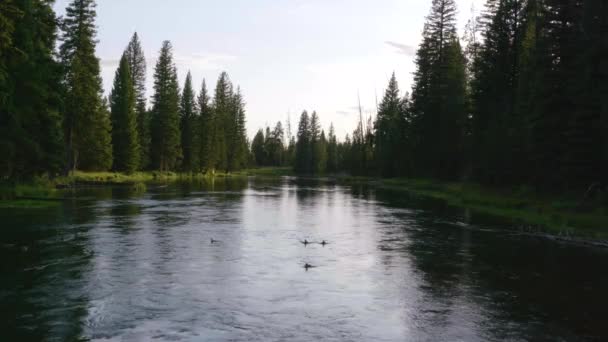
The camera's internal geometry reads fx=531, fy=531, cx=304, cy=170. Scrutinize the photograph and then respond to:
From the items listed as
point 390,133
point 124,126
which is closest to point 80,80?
point 124,126

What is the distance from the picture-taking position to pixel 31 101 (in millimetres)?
37688

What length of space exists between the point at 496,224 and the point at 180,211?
2084cm

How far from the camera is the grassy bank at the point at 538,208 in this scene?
28.1 m

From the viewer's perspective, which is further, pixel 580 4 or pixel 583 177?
pixel 580 4

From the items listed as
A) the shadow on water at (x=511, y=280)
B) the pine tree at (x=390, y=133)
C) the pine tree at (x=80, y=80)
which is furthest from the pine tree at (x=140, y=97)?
the shadow on water at (x=511, y=280)

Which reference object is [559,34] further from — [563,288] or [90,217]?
[90,217]

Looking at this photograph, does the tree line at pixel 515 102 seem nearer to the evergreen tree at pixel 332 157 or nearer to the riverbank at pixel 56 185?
the riverbank at pixel 56 185

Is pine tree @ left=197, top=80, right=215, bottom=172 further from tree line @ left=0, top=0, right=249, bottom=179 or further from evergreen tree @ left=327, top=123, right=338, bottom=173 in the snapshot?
evergreen tree @ left=327, top=123, right=338, bottom=173

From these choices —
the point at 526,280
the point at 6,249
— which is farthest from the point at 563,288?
the point at 6,249

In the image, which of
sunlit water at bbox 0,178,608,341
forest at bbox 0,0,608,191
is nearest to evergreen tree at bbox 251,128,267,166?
forest at bbox 0,0,608,191

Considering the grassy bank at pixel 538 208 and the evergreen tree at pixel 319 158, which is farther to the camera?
the evergreen tree at pixel 319 158

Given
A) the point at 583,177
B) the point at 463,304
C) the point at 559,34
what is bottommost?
the point at 463,304

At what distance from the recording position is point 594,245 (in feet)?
79.9

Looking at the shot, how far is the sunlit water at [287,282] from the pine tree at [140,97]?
180ft
